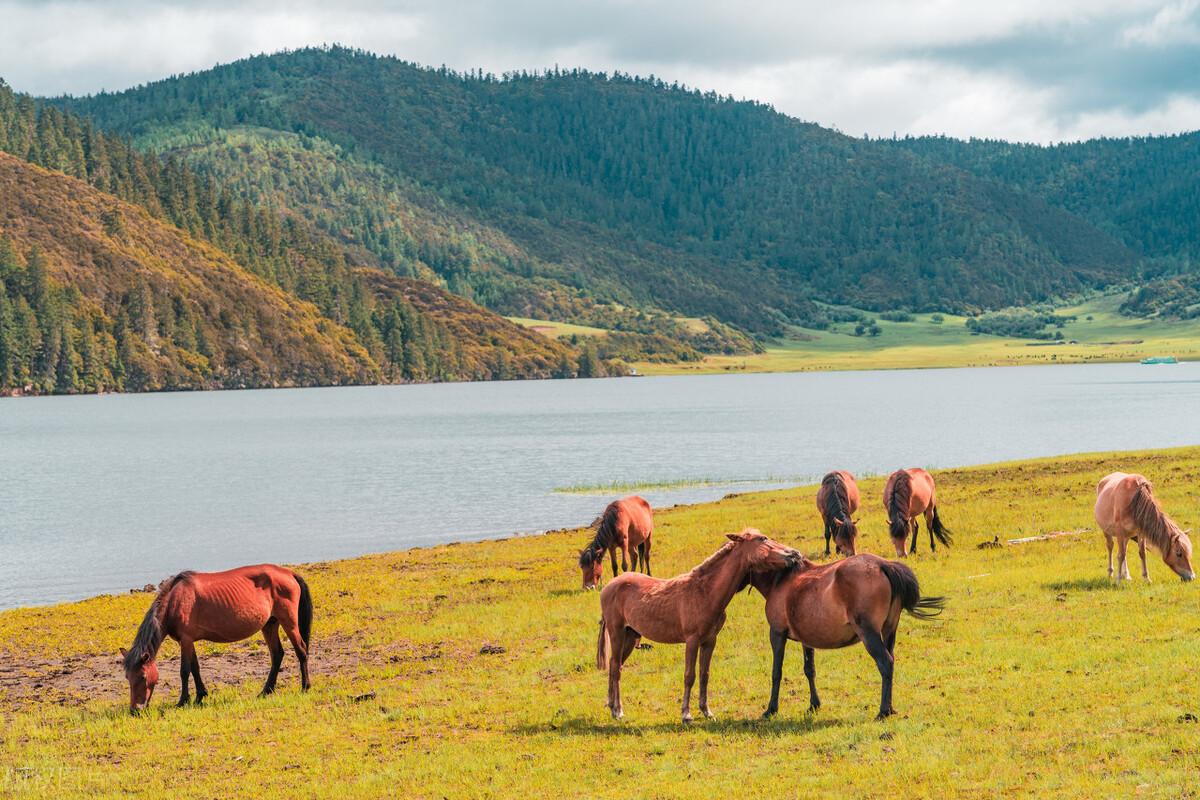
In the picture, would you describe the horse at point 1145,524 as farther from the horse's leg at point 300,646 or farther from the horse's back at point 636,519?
the horse's leg at point 300,646

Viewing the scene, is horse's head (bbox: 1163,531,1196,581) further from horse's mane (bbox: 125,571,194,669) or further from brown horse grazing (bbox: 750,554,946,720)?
horse's mane (bbox: 125,571,194,669)

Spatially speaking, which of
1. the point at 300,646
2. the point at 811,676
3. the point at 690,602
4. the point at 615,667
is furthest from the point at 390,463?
the point at 811,676

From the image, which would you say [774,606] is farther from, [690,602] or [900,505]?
[900,505]

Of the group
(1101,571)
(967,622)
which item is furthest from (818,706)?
(1101,571)

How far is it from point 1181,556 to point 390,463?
81229mm

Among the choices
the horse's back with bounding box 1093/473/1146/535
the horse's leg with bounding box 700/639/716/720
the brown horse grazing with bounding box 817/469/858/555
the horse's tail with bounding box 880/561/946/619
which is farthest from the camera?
the brown horse grazing with bounding box 817/469/858/555

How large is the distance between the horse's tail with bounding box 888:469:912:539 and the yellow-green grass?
1426 mm

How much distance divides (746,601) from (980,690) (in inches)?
404

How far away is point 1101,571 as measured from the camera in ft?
90.3

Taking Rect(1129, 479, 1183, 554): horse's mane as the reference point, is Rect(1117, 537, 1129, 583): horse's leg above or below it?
below

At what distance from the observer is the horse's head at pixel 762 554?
57.5ft

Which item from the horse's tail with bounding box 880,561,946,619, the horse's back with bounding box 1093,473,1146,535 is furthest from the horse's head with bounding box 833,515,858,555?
the horse's tail with bounding box 880,561,946,619

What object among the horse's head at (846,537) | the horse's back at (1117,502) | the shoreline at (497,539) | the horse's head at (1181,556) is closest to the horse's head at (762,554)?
the horse's back at (1117,502)

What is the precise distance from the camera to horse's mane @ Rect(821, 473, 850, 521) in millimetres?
34594
